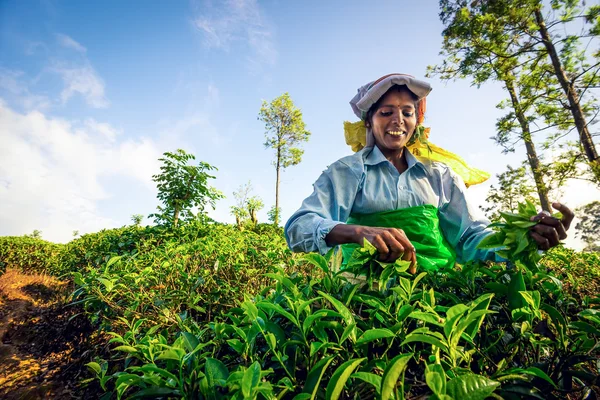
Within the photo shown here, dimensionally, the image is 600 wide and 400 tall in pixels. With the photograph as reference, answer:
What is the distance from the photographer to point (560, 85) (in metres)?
8.23

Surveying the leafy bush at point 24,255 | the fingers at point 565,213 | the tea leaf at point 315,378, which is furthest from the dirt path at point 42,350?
the leafy bush at point 24,255

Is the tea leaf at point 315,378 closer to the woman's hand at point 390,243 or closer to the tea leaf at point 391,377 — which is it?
the tea leaf at point 391,377

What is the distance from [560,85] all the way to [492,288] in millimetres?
9938

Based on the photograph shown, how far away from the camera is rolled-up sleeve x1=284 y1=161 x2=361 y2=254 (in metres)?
1.48

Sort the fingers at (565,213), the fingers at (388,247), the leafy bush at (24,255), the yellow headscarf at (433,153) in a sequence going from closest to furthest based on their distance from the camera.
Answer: the fingers at (388,247) → the fingers at (565,213) → the yellow headscarf at (433,153) → the leafy bush at (24,255)

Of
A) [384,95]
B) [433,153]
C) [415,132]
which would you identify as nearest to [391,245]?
[384,95]

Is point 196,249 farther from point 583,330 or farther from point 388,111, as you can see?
point 583,330

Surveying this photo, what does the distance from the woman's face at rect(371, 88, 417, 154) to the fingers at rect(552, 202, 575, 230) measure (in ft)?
3.59

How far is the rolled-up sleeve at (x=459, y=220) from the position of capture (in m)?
1.97

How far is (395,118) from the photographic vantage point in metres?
2.11

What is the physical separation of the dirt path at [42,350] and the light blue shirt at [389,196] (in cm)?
209

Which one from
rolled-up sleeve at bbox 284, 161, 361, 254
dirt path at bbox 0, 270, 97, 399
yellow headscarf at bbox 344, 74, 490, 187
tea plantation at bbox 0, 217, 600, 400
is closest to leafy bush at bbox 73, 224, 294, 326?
dirt path at bbox 0, 270, 97, 399

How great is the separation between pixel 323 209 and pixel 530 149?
1019 centimetres

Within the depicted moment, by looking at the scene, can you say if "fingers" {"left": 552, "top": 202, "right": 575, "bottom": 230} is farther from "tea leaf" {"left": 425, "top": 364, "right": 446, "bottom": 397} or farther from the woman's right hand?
"tea leaf" {"left": 425, "top": 364, "right": 446, "bottom": 397}
